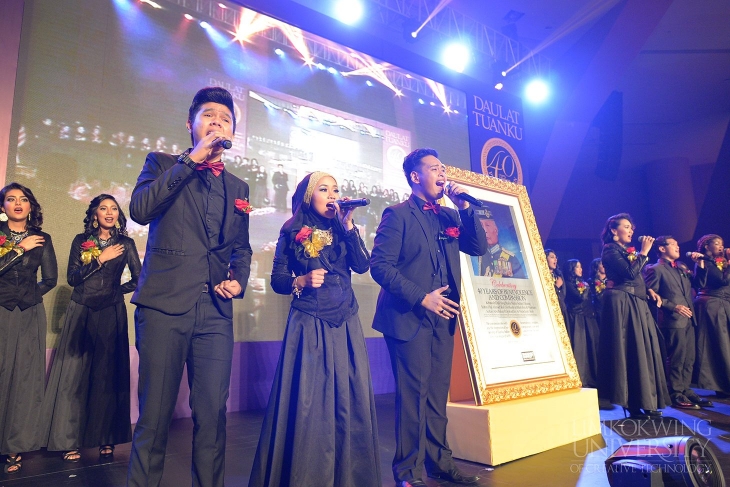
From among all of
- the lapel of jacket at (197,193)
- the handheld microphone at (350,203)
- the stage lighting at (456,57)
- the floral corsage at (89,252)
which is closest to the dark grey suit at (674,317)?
the stage lighting at (456,57)

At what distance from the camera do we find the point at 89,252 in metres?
3.61

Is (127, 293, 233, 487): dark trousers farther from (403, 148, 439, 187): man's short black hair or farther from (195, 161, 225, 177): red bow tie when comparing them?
(403, 148, 439, 187): man's short black hair

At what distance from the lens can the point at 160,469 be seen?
1820 mm

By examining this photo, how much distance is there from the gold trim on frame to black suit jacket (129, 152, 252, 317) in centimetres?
162

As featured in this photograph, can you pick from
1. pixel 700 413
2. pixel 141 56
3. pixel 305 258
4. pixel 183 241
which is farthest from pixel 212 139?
pixel 700 413

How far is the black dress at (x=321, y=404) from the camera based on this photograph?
7.34 ft

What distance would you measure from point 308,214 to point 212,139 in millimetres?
836

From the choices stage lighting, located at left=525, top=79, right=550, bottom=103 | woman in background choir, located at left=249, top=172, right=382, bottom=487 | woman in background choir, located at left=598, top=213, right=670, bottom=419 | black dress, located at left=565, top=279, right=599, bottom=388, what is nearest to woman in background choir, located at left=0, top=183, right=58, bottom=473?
woman in background choir, located at left=249, top=172, right=382, bottom=487

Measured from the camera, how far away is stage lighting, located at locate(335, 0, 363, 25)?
671 centimetres

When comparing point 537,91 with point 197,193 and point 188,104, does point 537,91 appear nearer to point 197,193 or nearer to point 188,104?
point 188,104

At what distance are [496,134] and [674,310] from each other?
395cm

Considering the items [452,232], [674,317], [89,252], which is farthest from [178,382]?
[674,317]

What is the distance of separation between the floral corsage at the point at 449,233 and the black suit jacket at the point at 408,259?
33 mm

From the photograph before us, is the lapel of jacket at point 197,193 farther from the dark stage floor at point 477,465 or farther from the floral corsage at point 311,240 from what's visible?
the dark stage floor at point 477,465
